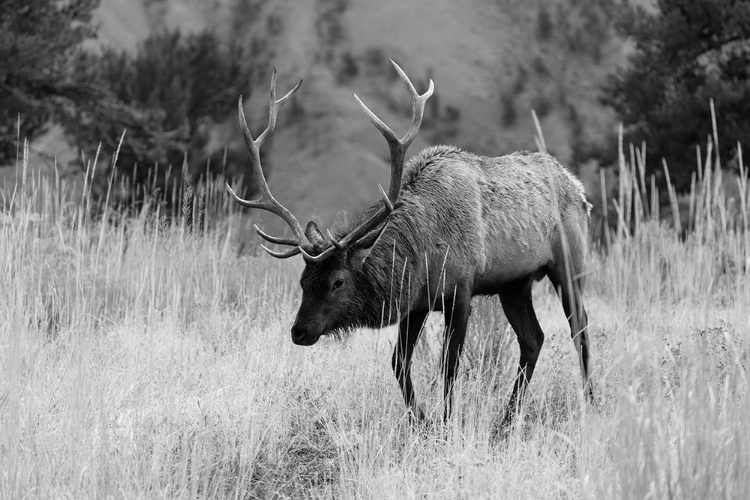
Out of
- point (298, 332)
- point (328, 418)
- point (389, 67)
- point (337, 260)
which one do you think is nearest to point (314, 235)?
point (337, 260)

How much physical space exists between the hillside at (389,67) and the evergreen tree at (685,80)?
29.9 meters

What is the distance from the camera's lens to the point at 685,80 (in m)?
15.2

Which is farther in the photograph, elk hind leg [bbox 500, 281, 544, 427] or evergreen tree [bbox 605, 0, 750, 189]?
evergreen tree [bbox 605, 0, 750, 189]

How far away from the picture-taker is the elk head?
4.90 m

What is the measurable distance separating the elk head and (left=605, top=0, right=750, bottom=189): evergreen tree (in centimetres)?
903

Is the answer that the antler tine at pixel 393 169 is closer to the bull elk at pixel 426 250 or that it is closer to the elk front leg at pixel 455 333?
the bull elk at pixel 426 250

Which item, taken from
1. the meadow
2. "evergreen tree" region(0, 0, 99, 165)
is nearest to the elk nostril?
the meadow

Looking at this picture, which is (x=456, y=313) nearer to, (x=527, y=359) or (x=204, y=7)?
(x=527, y=359)

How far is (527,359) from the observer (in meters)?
5.82

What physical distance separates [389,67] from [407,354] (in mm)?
50122

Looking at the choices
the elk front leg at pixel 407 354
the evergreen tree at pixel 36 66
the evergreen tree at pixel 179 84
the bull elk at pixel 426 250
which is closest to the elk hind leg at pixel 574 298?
the bull elk at pixel 426 250

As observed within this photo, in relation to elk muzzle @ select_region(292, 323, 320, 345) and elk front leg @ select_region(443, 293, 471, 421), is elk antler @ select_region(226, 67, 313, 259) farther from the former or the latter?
elk front leg @ select_region(443, 293, 471, 421)

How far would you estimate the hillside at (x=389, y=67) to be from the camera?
161 feet

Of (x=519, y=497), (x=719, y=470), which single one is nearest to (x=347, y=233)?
(x=519, y=497)
